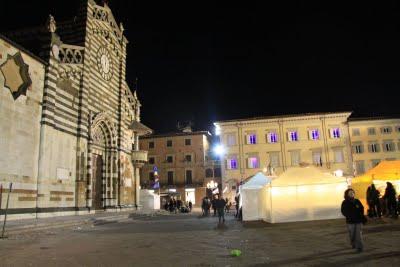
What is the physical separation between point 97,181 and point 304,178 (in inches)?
623

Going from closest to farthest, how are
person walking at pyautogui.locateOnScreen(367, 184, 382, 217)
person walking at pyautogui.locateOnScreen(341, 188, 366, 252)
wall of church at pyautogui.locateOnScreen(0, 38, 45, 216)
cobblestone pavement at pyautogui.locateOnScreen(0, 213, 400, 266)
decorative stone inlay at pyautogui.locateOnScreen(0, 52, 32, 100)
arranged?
Result: cobblestone pavement at pyautogui.locateOnScreen(0, 213, 400, 266)
person walking at pyautogui.locateOnScreen(341, 188, 366, 252)
person walking at pyautogui.locateOnScreen(367, 184, 382, 217)
wall of church at pyautogui.locateOnScreen(0, 38, 45, 216)
decorative stone inlay at pyautogui.locateOnScreen(0, 52, 32, 100)

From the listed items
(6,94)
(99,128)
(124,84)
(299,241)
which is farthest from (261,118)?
(299,241)

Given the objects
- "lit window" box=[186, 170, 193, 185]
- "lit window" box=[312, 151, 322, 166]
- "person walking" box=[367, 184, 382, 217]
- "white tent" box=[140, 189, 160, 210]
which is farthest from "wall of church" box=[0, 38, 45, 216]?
"lit window" box=[186, 170, 193, 185]

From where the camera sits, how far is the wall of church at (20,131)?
640 inches

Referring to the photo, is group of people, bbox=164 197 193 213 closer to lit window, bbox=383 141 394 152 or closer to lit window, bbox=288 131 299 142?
lit window, bbox=288 131 299 142

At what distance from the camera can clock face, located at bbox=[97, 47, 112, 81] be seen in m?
26.3

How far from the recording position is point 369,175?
1859cm

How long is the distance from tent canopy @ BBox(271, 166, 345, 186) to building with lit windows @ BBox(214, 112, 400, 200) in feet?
88.5

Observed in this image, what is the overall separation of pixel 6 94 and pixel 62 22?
10121mm

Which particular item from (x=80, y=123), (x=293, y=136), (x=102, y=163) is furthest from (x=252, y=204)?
(x=293, y=136)

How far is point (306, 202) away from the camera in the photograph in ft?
48.5

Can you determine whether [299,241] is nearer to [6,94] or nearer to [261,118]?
[6,94]

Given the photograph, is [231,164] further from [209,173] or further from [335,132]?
[335,132]

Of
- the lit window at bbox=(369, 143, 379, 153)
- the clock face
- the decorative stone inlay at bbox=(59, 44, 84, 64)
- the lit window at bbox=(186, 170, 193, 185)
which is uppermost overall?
the clock face
